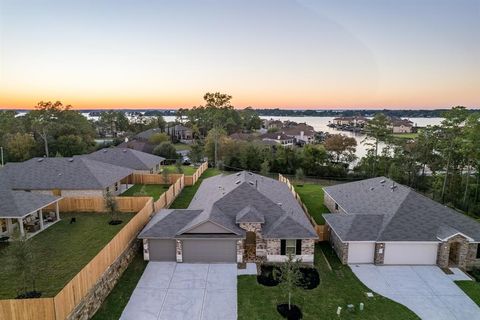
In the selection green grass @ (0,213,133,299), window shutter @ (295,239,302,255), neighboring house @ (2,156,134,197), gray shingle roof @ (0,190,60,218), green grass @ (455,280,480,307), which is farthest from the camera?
neighboring house @ (2,156,134,197)

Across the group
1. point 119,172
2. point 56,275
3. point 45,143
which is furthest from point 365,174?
point 45,143

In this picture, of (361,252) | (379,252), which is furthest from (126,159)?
(379,252)

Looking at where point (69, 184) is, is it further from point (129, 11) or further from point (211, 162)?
point (211, 162)

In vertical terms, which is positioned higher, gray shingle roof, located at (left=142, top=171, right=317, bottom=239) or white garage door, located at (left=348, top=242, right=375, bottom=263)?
gray shingle roof, located at (left=142, top=171, right=317, bottom=239)

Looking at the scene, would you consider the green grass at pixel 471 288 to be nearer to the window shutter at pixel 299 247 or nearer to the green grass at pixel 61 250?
the window shutter at pixel 299 247

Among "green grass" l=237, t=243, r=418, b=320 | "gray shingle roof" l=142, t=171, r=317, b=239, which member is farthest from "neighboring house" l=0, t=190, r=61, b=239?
"green grass" l=237, t=243, r=418, b=320

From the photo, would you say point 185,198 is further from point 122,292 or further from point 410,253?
point 410,253

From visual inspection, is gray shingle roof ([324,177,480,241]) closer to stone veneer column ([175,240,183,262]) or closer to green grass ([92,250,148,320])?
stone veneer column ([175,240,183,262])
